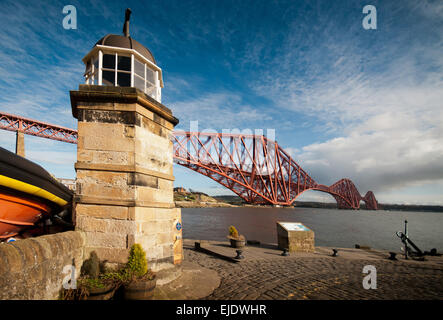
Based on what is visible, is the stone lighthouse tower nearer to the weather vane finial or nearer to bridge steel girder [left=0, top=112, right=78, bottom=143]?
the weather vane finial

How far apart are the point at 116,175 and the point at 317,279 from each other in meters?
5.48

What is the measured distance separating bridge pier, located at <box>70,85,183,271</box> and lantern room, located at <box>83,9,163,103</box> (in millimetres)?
654

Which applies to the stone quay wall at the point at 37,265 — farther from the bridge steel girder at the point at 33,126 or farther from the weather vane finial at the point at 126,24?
the bridge steel girder at the point at 33,126

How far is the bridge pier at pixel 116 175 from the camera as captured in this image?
14.3 ft

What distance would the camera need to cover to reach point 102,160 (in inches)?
177

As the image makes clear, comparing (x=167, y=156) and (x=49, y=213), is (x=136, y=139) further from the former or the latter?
(x=49, y=213)

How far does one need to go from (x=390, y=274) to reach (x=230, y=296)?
515cm

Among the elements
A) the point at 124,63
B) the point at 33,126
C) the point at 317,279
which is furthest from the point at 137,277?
the point at 33,126

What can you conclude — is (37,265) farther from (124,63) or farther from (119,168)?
(124,63)

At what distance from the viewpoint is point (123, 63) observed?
5.54 meters

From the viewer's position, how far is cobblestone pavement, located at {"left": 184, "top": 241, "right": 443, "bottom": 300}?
4609mm

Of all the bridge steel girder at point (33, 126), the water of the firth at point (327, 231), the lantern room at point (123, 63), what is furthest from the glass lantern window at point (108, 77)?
the bridge steel girder at point (33, 126)

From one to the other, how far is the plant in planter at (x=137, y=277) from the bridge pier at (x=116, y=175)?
0.19 meters


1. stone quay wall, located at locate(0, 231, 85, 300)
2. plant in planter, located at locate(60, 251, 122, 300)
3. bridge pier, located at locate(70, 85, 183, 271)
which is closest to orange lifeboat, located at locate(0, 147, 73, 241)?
bridge pier, located at locate(70, 85, 183, 271)
